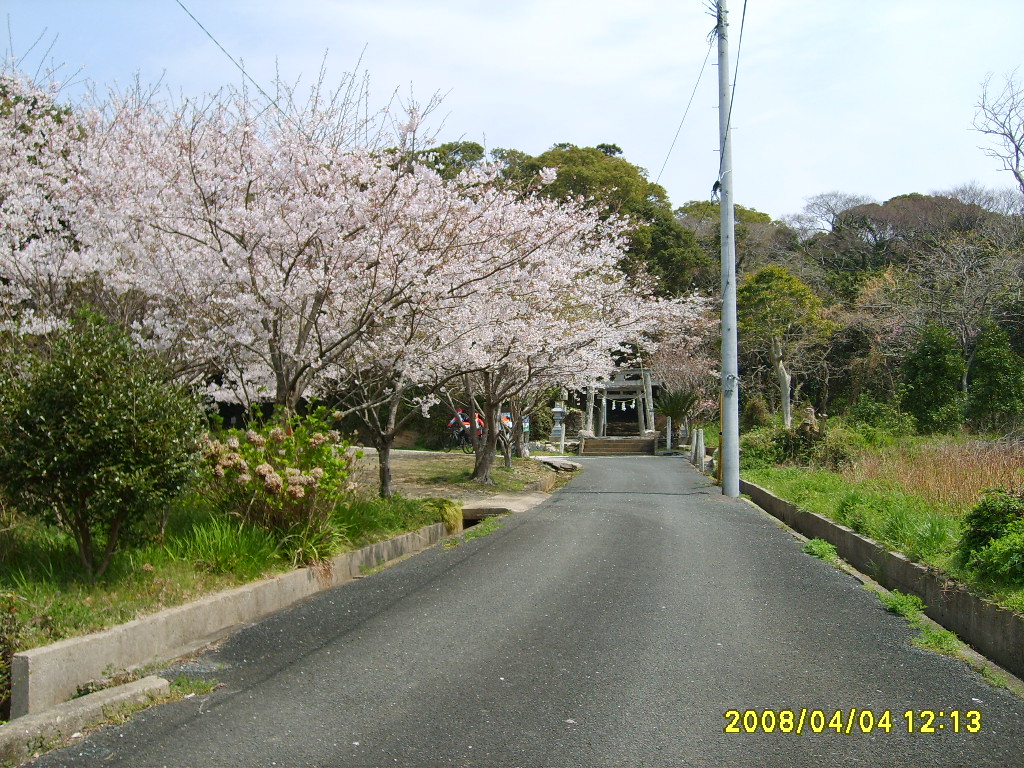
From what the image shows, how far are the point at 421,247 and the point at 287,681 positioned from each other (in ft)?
19.7

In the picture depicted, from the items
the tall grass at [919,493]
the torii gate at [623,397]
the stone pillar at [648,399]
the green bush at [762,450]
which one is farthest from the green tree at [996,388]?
the stone pillar at [648,399]

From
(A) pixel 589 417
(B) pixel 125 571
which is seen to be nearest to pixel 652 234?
(A) pixel 589 417

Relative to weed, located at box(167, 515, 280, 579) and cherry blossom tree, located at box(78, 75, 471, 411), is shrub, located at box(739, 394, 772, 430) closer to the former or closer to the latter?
cherry blossom tree, located at box(78, 75, 471, 411)

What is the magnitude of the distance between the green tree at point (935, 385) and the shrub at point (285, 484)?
20.5 metres

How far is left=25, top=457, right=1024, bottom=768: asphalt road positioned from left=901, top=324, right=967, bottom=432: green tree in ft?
57.8

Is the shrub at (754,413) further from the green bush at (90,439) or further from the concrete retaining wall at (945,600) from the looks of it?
the green bush at (90,439)

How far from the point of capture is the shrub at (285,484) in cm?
835

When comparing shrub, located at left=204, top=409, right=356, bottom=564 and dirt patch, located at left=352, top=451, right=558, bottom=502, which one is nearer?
shrub, located at left=204, top=409, right=356, bottom=564

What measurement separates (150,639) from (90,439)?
4.50ft

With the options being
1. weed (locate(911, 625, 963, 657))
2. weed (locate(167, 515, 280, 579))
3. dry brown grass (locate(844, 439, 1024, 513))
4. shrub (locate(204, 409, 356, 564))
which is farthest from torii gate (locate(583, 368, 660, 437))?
weed (locate(911, 625, 963, 657))

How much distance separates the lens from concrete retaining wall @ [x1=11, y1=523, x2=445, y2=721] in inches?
190

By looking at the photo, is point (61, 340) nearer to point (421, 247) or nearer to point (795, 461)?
point (421, 247)

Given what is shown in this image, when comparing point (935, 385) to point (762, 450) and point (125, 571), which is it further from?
point (125, 571)

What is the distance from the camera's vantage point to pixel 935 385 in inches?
1006
